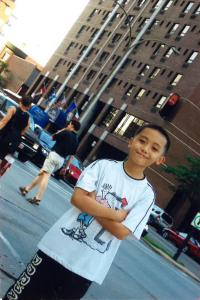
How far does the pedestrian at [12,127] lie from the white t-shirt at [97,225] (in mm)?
5275

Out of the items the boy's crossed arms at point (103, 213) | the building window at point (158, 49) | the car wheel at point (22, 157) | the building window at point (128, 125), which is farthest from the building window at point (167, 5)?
the boy's crossed arms at point (103, 213)

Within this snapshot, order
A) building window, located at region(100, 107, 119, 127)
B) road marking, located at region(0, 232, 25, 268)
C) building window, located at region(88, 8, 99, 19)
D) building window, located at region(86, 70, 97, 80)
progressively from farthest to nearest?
building window, located at region(88, 8, 99, 19)
building window, located at region(86, 70, 97, 80)
building window, located at region(100, 107, 119, 127)
road marking, located at region(0, 232, 25, 268)

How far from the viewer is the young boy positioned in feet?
10.2

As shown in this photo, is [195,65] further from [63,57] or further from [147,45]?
[63,57]

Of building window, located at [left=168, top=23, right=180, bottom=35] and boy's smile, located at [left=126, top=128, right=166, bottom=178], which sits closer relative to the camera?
boy's smile, located at [left=126, top=128, right=166, bottom=178]

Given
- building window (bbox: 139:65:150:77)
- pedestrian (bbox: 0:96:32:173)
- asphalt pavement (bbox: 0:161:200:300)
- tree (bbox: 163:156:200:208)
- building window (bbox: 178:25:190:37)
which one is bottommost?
asphalt pavement (bbox: 0:161:200:300)

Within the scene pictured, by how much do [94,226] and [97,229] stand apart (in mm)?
27

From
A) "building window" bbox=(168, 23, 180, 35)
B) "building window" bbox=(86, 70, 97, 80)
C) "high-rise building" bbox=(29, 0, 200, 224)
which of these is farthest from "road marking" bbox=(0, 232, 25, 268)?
"building window" bbox=(86, 70, 97, 80)

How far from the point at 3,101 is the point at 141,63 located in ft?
117

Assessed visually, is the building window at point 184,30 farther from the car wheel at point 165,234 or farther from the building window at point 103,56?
the car wheel at point 165,234

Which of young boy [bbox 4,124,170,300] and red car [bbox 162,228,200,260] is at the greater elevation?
young boy [bbox 4,124,170,300]

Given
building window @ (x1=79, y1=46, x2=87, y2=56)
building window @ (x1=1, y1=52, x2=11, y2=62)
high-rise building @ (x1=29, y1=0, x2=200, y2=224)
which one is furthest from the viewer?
building window @ (x1=1, y1=52, x2=11, y2=62)

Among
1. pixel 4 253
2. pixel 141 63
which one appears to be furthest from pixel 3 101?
pixel 141 63

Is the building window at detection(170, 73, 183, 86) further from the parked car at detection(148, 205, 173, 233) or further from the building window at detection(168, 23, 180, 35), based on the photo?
the parked car at detection(148, 205, 173, 233)
